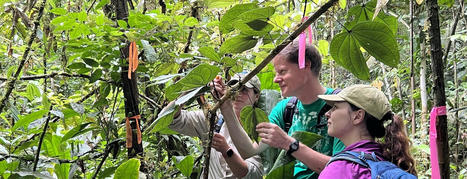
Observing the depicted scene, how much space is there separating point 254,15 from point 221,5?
0.26m

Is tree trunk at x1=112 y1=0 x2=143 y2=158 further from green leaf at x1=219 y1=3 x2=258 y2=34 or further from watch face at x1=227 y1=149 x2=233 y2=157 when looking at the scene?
green leaf at x1=219 y1=3 x2=258 y2=34

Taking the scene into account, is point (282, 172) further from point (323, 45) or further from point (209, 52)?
point (323, 45)

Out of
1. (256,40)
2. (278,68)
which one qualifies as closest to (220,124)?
(278,68)

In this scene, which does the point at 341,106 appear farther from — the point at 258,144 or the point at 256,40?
the point at 256,40

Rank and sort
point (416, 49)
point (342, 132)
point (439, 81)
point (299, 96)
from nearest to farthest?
point (439, 81), point (342, 132), point (299, 96), point (416, 49)

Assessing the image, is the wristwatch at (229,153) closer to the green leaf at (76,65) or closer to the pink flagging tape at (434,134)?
the green leaf at (76,65)

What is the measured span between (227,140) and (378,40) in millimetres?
1115

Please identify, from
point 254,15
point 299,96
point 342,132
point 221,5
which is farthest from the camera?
point 299,96

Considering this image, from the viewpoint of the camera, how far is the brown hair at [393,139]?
53.1 inches

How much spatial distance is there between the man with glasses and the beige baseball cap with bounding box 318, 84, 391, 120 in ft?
0.99

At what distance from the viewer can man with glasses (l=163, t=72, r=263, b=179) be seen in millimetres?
1520

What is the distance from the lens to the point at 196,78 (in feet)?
2.59

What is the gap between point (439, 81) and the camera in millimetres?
674

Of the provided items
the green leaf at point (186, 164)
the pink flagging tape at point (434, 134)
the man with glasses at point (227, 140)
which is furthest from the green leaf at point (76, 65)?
the pink flagging tape at point (434, 134)
